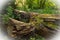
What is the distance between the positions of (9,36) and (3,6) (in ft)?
0.90

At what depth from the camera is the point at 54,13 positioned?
4.47ft

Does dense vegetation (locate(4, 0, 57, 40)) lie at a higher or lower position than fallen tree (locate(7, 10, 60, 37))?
higher

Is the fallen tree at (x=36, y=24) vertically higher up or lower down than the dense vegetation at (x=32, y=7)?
lower down

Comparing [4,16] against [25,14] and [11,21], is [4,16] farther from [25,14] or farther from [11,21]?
[25,14]

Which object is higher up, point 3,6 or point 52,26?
point 3,6

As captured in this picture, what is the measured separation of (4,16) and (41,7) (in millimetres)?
335

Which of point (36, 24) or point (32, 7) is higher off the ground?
point (32, 7)

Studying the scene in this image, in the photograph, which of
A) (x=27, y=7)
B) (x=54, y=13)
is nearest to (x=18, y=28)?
(x=27, y=7)

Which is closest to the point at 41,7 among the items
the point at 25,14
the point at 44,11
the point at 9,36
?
the point at 44,11

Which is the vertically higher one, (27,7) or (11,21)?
(27,7)

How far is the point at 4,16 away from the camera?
1.42 metres

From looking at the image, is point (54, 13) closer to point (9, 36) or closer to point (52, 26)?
point (52, 26)

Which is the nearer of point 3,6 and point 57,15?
point 57,15

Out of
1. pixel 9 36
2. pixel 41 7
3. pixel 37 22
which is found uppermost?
pixel 41 7
